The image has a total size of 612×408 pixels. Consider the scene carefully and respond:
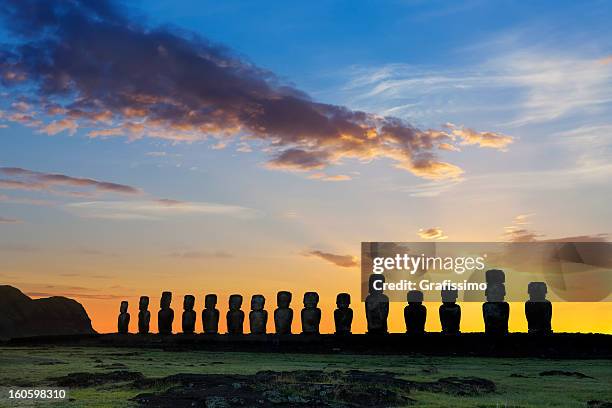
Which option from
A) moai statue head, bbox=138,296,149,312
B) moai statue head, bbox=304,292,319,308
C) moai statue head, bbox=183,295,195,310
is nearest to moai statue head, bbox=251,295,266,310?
moai statue head, bbox=304,292,319,308

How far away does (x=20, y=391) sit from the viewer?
72.5ft

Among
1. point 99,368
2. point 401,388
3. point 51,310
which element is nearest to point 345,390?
point 401,388

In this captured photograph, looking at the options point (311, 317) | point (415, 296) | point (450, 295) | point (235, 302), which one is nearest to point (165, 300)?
point (235, 302)

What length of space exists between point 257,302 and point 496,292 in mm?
16763

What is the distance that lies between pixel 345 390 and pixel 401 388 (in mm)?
2586

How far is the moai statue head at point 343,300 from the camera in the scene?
5103cm

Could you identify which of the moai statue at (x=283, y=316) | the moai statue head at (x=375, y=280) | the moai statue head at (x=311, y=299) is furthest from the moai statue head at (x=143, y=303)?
the moai statue head at (x=375, y=280)

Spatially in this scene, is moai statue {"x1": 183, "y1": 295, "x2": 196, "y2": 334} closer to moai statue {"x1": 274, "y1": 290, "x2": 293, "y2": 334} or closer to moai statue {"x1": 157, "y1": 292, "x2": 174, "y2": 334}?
moai statue {"x1": 157, "y1": 292, "x2": 174, "y2": 334}

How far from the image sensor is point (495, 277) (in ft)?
154

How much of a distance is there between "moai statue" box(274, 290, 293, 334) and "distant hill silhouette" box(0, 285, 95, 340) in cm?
4725

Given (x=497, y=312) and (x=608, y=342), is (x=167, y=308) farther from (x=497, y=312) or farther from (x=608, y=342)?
(x=608, y=342)

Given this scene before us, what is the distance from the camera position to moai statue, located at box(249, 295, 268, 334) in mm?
53525

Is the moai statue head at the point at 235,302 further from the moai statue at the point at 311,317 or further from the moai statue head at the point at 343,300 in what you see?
the moai statue head at the point at 343,300

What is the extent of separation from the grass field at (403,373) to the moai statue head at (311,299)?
27.4 feet
